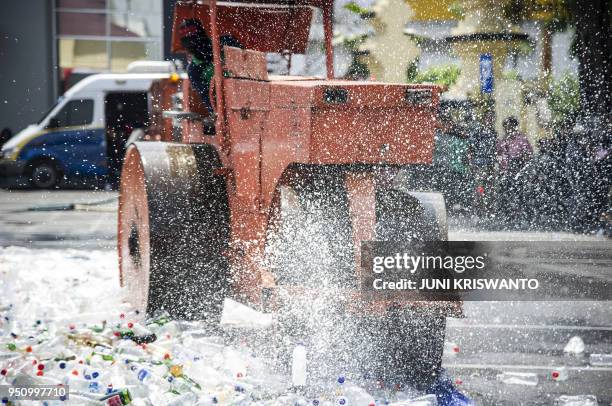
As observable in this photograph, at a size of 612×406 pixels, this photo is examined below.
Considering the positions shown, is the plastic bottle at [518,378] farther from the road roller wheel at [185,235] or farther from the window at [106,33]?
the window at [106,33]

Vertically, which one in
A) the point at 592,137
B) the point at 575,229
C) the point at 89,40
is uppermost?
the point at 89,40

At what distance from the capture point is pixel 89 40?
19.8 metres

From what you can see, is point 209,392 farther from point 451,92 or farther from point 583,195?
point 451,92

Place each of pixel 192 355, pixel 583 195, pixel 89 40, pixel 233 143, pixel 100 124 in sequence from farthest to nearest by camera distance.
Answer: pixel 89 40 → pixel 100 124 → pixel 583 195 → pixel 233 143 → pixel 192 355

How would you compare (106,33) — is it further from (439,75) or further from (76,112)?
(439,75)

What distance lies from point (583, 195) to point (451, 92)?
5.22m

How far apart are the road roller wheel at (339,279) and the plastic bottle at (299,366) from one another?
9 cm

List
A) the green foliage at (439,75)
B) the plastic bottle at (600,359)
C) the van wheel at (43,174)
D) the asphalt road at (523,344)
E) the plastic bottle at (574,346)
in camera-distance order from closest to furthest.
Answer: the asphalt road at (523,344) < the plastic bottle at (600,359) < the plastic bottle at (574,346) < the van wheel at (43,174) < the green foliage at (439,75)

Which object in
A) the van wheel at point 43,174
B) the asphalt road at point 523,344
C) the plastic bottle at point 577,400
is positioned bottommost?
the van wheel at point 43,174

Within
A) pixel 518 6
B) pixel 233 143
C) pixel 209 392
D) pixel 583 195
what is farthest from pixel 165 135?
pixel 518 6

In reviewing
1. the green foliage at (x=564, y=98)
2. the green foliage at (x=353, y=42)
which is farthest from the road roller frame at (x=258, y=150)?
the green foliage at (x=564, y=98)

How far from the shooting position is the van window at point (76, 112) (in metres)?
16.3

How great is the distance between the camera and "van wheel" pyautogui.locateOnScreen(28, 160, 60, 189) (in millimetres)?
16125

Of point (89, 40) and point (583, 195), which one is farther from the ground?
point (89, 40)
